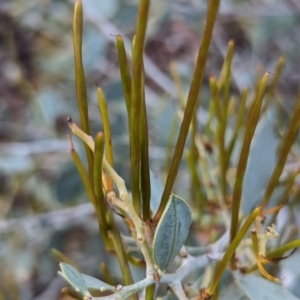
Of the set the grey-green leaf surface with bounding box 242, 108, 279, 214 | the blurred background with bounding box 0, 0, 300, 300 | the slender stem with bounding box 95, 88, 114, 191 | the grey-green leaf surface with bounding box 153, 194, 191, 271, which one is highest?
the slender stem with bounding box 95, 88, 114, 191

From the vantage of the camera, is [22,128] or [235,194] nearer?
[235,194]

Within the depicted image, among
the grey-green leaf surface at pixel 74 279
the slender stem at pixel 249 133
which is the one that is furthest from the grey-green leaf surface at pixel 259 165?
the grey-green leaf surface at pixel 74 279

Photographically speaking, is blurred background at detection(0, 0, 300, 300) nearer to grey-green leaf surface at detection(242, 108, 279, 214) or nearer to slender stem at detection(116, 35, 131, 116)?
grey-green leaf surface at detection(242, 108, 279, 214)

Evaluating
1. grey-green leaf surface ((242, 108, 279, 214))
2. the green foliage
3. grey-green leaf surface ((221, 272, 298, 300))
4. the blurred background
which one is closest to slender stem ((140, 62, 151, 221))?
the green foliage

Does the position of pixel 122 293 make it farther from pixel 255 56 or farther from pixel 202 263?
pixel 255 56

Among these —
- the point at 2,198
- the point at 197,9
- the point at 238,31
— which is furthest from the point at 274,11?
the point at 2,198

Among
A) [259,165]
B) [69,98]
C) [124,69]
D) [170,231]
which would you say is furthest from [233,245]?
[69,98]

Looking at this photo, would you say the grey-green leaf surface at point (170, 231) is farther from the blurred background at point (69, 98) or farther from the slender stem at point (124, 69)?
the blurred background at point (69, 98)
